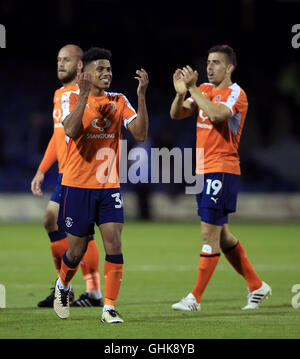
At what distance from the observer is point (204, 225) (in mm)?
6906

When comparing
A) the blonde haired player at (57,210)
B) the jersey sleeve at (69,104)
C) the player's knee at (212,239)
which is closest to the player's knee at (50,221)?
the blonde haired player at (57,210)

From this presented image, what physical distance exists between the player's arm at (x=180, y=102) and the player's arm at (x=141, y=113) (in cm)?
89

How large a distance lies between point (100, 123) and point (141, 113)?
359 millimetres

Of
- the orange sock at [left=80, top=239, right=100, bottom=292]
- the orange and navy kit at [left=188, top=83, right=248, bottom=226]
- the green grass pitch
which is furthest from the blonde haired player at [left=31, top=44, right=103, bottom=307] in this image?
the orange and navy kit at [left=188, top=83, right=248, bottom=226]

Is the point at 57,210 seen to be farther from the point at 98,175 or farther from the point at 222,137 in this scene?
the point at 222,137

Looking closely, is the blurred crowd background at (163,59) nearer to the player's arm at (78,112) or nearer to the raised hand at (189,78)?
the raised hand at (189,78)

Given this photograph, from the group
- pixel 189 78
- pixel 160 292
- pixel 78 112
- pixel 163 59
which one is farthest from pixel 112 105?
pixel 163 59

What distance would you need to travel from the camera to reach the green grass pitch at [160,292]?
563 centimetres

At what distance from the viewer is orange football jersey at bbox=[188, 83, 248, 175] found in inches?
273

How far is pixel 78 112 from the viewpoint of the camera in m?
5.88

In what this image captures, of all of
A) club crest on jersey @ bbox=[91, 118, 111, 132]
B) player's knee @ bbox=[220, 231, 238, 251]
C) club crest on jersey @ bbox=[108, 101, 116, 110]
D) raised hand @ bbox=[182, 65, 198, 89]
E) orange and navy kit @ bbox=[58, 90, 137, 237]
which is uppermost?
raised hand @ bbox=[182, 65, 198, 89]

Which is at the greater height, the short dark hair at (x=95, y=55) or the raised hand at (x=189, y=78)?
the short dark hair at (x=95, y=55)

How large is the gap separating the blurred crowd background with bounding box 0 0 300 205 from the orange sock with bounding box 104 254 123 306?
1834cm

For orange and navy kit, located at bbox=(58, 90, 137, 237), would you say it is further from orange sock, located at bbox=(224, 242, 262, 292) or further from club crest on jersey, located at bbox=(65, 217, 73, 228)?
orange sock, located at bbox=(224, 242, 262, 292)
